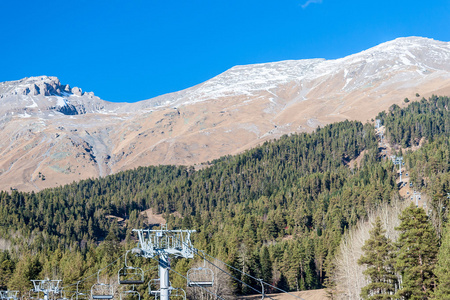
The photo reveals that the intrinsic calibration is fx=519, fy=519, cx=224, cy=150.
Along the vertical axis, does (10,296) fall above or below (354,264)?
below

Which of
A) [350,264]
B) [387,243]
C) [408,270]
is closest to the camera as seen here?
[408,270]

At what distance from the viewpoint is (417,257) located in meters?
50.8

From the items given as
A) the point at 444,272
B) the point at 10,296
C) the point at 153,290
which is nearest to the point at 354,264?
the point at 444,272

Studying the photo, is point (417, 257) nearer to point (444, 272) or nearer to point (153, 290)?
point (444, 272)

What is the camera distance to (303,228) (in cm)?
14712

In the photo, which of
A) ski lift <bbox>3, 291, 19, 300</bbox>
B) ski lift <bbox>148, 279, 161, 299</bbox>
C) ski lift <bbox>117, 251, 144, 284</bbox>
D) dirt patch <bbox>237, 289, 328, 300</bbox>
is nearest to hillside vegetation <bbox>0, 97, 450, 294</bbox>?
ski lift <bbox>117, 251, 144, 284</bbox>

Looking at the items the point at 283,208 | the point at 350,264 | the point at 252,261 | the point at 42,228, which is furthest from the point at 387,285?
the point at 42,228

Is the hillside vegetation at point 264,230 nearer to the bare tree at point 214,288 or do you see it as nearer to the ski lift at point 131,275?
the ski lift at point 131,275

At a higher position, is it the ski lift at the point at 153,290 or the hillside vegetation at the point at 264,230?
the hillside vegetation at the point at 264,230

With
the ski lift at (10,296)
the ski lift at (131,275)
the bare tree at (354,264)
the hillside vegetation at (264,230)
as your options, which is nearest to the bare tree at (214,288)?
the hillside vegetation at (264,230)

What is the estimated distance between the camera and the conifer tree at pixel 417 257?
1941 inches

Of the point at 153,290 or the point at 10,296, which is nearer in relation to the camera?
the point at 10,296

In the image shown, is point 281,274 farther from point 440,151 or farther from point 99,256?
point 440,151

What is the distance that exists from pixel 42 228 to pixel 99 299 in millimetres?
153949
